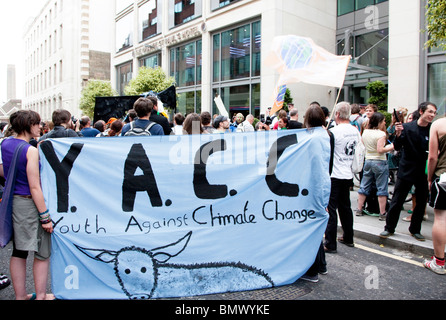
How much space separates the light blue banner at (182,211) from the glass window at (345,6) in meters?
18.9

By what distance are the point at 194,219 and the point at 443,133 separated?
10.4ft

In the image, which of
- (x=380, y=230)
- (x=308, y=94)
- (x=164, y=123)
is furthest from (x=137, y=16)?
(x=380, y=230)

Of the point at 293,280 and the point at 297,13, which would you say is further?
the point at 297,13

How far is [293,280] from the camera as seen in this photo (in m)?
3.48

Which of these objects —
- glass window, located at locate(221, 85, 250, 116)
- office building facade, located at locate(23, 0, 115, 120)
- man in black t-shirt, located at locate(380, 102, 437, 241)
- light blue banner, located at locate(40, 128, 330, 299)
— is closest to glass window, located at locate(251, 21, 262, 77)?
glass window, located at locate(221, 85, 250, 116)

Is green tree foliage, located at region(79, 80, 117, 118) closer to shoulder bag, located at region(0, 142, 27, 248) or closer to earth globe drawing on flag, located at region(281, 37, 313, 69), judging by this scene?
earth globe drawing on flag, located at region(281, 37, 313, 69)

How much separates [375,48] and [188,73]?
1269cm

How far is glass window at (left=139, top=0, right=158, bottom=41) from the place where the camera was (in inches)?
1105

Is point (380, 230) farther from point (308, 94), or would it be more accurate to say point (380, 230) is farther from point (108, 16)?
point (108, 16)

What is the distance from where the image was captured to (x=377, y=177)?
20.1 feet

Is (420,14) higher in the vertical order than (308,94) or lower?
higher

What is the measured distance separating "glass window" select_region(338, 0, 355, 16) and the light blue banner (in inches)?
742

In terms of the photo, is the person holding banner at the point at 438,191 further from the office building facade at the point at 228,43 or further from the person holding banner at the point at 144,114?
the office building facade at the point at 228,43

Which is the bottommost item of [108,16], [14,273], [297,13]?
[14,273]
